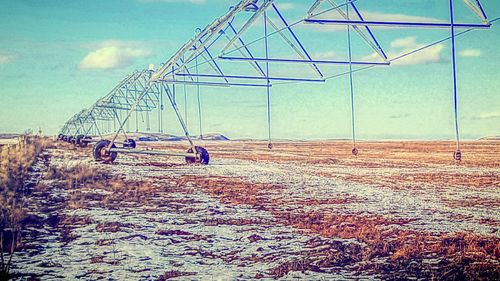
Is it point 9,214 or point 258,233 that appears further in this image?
point 9,214

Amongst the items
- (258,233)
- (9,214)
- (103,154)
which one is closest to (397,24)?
(258,233)

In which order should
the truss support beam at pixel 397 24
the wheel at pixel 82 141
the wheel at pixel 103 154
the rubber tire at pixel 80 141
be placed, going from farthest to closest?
the rubber tire at pixel 80 141
the wheel at pixel 82 141
the wheel at pixel 103 154
the truss support beam at pixel 397 24

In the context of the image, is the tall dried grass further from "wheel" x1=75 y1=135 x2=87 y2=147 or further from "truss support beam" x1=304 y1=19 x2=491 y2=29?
"wheel" x1=75 y1=135 x2=87 y2=147

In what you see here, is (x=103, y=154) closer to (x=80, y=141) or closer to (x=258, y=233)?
(x=258, y=233)

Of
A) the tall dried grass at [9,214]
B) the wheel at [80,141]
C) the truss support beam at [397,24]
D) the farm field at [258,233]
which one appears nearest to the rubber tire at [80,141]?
the wheel at [80,141]

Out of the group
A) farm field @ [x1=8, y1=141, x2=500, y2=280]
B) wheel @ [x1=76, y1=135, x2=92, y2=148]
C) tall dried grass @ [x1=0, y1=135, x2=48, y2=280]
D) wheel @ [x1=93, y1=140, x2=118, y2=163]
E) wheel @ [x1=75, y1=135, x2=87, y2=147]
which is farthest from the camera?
wheel @ [x1=75, y1=135, x2=87, y2=147]

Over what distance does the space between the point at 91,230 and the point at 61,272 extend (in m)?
2.27

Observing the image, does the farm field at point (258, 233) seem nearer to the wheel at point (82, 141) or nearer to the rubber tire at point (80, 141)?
the wheel at point (82, 141)

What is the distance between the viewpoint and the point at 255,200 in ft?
37.0

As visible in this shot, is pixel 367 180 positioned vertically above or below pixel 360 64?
below

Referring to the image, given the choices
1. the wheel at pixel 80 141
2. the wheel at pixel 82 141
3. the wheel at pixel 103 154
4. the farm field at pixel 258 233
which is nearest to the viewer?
the farm field at pixel 258 233

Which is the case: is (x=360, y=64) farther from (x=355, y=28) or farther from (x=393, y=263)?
(x=393, y=263)

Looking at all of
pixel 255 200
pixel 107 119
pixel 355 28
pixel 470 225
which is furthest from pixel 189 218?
pixel 107 119

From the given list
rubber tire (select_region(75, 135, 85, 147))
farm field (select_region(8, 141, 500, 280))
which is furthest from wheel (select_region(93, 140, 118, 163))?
rubber tire (select_region(75, 135, 85, 147))
